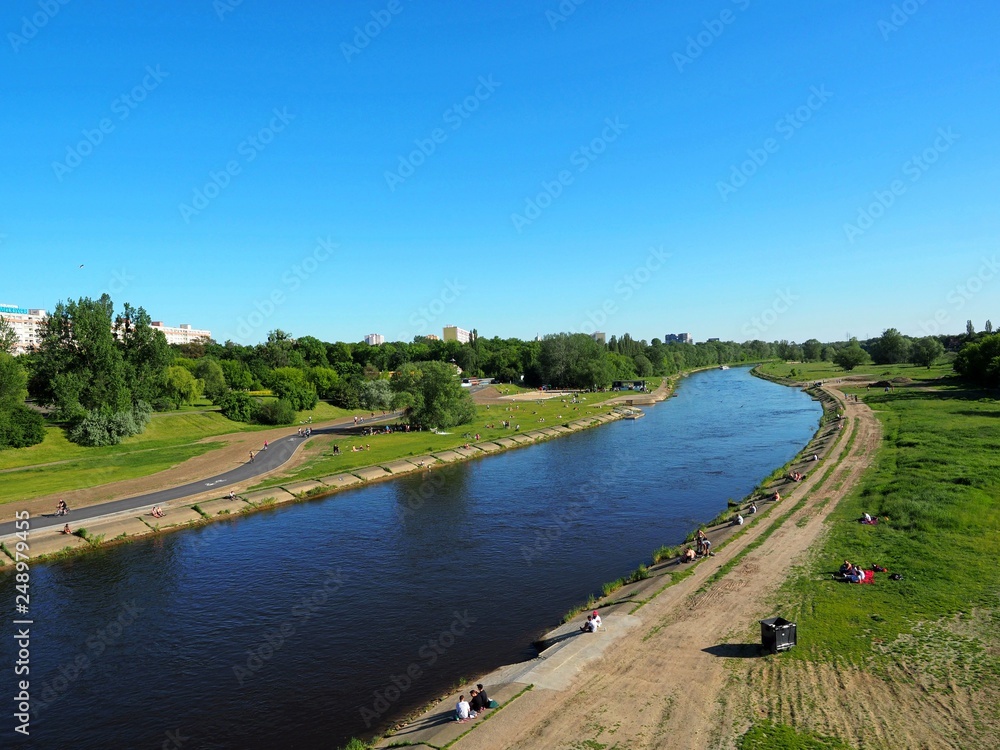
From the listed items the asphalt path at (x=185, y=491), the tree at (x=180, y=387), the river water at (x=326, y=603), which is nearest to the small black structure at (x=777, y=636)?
the river water at (x=326, y=603)

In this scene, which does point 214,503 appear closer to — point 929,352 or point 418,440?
point 418,440

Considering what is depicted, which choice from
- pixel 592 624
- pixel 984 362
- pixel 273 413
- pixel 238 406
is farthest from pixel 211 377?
pixel 984 362

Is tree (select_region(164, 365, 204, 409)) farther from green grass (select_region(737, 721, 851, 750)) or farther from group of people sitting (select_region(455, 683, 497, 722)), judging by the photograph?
green grass (select_region(737, 721, 851, 750))

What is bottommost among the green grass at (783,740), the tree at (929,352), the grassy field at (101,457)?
the green grass at (783,740)

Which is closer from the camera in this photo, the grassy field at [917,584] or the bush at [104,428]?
the grassy field at [917,584]

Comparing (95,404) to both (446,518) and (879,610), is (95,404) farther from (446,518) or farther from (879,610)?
(879,610)

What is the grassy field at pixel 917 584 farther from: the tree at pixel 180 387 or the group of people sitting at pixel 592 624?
the tree at pixel 180 387
